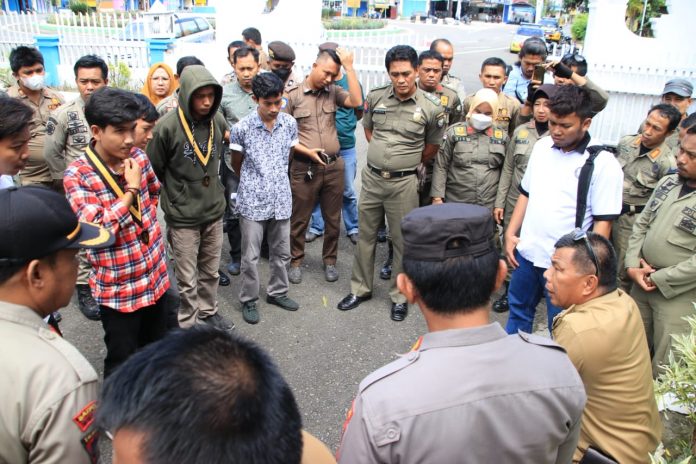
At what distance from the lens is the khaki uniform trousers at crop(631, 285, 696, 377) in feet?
10.5

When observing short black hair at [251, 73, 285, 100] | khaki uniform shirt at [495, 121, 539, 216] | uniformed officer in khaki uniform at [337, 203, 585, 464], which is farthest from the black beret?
khaki uniform shirt at [495, 121, 539, 216]

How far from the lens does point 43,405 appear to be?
4.32 feet

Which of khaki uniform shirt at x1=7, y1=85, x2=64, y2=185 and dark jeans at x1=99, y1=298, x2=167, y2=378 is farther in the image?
khaki uniform shirt at x1=7, y1=85, x2=64, y2=185

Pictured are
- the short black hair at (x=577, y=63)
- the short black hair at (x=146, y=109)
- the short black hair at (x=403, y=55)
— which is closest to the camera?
the short black hair at (x=146, y=109)

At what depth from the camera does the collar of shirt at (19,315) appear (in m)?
1.47

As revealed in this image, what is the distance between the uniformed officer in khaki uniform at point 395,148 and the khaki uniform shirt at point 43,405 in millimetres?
3272

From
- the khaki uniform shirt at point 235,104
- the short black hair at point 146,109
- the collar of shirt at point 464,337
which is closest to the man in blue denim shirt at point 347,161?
the khaki uniform shirt at point 235,104

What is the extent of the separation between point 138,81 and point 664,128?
10226 millimetres

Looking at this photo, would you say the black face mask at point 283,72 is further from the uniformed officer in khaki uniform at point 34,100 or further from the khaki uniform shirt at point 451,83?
the uniformed officer in khaki uniform at point 34,100

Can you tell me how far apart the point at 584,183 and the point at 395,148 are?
1.63 m

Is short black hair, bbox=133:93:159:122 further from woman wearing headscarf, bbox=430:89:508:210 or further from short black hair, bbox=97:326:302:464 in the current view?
short black hair, bbox=97:326:302:464

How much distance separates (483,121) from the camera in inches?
174

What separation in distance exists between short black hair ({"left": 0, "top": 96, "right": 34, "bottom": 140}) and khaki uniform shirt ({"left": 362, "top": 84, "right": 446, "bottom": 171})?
2494 millimetres

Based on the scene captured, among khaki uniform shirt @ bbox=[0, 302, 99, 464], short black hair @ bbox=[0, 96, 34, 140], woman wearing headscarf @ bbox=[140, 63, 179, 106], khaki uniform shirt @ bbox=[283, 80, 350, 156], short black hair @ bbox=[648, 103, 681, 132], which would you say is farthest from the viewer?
woman wearing headscarf @ bbox=[140, 63, 179, 106]
